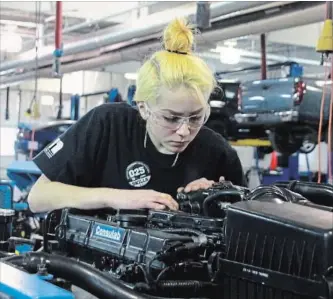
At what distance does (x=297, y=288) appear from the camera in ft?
3.58

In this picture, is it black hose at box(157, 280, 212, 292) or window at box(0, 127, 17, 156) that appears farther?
window at box(0, 127, 17, 156)

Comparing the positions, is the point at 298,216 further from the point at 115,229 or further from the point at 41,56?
the point at 41,56

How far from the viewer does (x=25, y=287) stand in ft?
3.96

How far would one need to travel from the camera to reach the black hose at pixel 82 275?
1.25m

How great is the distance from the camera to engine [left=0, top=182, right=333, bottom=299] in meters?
1.10

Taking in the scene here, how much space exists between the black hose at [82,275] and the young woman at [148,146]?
0.29 meters

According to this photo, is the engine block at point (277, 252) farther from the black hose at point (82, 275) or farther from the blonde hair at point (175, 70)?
the blonde hair at point (175, 70)

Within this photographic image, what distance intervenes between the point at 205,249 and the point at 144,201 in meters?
0.29

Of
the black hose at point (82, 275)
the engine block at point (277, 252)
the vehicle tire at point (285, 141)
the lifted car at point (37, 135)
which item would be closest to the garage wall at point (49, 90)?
the lifted car at point (37, 135)

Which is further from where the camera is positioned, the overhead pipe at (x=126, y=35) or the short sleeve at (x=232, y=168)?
the overhead pipe at (x=126, y=35)

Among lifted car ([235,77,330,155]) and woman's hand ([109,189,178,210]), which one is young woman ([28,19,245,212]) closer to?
woman's hand ([109,189,178,210])

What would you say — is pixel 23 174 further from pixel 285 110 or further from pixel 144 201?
pixel 144 201

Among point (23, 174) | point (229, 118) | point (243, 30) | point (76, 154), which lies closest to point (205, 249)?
point (76, 154)

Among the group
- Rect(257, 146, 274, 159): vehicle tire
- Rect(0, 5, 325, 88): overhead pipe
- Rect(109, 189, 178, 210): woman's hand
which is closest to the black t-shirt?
Rect(109, 189, 178, 210): woman's hand
